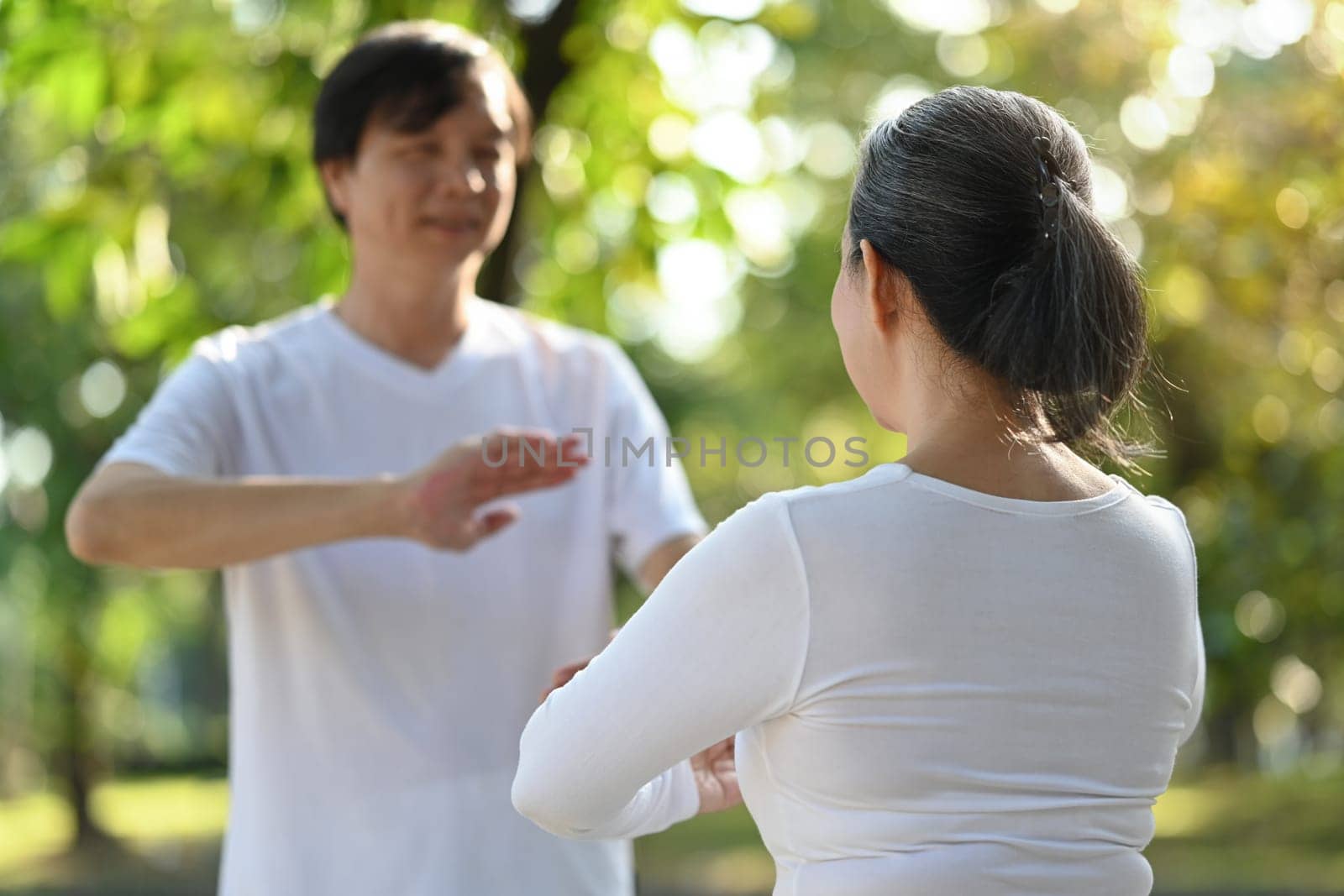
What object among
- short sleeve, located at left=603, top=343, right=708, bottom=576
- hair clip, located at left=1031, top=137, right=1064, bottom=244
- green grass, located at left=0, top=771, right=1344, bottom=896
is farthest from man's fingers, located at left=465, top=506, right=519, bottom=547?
green grass, located at left=0, top=771, right=1344, bottom=896

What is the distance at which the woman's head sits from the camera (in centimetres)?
136

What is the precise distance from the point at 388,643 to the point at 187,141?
1849 millimetres

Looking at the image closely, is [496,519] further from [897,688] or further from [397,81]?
[897,688]

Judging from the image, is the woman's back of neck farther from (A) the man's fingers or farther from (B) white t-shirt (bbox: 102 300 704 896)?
(B) white t-shirt (bbox: 102 300 704 896)

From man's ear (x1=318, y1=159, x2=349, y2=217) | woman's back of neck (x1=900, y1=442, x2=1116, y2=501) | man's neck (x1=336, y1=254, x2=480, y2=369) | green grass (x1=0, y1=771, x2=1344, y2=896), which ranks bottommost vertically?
green grass (x1=0, y1=771, x2=1344, y2=896)

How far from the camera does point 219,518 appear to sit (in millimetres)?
2098

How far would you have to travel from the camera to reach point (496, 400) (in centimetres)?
253

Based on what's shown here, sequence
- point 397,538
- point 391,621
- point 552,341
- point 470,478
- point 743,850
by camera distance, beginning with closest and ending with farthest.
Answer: point 470,478
point 397,538
point 391,621
point 552,341
point 743,850

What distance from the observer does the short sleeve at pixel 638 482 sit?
247 cm

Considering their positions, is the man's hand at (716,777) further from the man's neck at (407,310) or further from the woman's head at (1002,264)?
the man's neck at (407,310)

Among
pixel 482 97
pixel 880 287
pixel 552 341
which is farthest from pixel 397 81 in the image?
pixel 880 287

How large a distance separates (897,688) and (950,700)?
50 millimetres

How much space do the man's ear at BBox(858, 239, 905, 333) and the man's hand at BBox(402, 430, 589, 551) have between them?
2.12 ft

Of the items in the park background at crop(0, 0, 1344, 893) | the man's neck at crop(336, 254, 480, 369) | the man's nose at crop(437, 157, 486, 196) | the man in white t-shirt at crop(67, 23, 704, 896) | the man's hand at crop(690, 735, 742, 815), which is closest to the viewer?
the man's hand at crop(690, 735, 742, 815)
